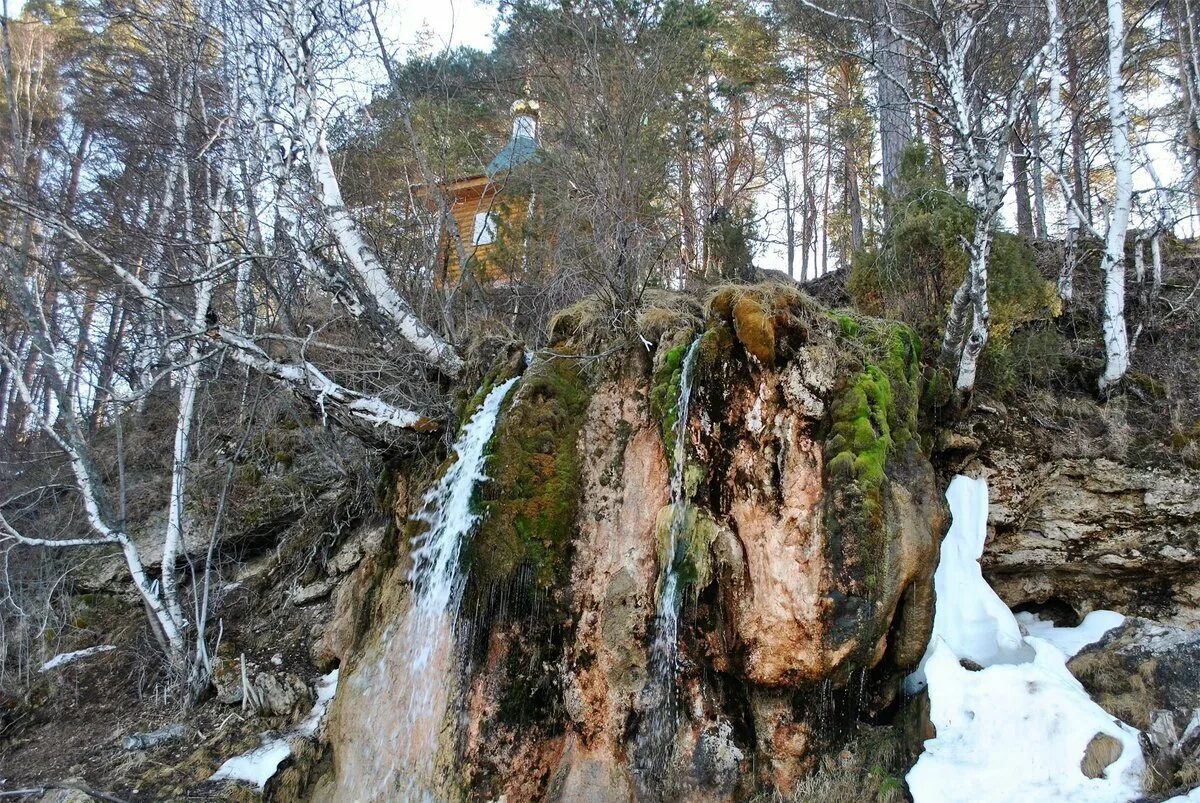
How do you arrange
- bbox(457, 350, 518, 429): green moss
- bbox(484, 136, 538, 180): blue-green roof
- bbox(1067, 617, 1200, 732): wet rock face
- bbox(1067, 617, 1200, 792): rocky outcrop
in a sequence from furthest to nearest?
bbox(484, 136, 538, 180): blue-green roof → bbox(457, 350, 518, 429): green moss → bbox(1067, 617, 1200, 732): wet rock face → bbox(1067, 617, 1200, 792): rocky outcrop

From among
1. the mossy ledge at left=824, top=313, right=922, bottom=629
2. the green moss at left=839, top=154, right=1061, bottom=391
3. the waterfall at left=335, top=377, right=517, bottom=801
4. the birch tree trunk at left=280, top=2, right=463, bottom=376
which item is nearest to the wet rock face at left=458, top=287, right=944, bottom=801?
the mossy ledge at left=824, top=313, right=922, bottom=629

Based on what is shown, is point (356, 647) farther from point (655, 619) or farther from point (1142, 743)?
point (1142, 743)

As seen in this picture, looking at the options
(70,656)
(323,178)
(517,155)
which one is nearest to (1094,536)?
(323,178)

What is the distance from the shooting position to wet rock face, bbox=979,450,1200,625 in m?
5.26

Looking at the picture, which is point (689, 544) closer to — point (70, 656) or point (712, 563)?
point (712, 563)

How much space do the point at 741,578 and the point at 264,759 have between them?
4250 millimetres

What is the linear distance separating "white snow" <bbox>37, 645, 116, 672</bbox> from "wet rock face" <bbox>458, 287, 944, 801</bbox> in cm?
551

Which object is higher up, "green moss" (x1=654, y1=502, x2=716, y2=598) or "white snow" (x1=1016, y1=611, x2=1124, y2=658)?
"green moss" (x1=654, y1=502, x2=716, y2=598)

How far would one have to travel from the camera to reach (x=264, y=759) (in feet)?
18.6

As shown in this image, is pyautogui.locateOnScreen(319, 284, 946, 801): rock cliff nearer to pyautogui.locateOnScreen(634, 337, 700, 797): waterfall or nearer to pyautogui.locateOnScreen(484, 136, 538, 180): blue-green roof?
pyautogui.locateOnScreen(634, 337, 700, 797): waterfall

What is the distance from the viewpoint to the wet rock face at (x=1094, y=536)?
17.3 ft

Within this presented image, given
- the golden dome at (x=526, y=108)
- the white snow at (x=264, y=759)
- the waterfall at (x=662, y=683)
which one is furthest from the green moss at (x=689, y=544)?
the golden dome at (x=526, y=108)

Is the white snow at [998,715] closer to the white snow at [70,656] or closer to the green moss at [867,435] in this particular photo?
the green moss at [867,435]

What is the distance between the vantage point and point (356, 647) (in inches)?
235
